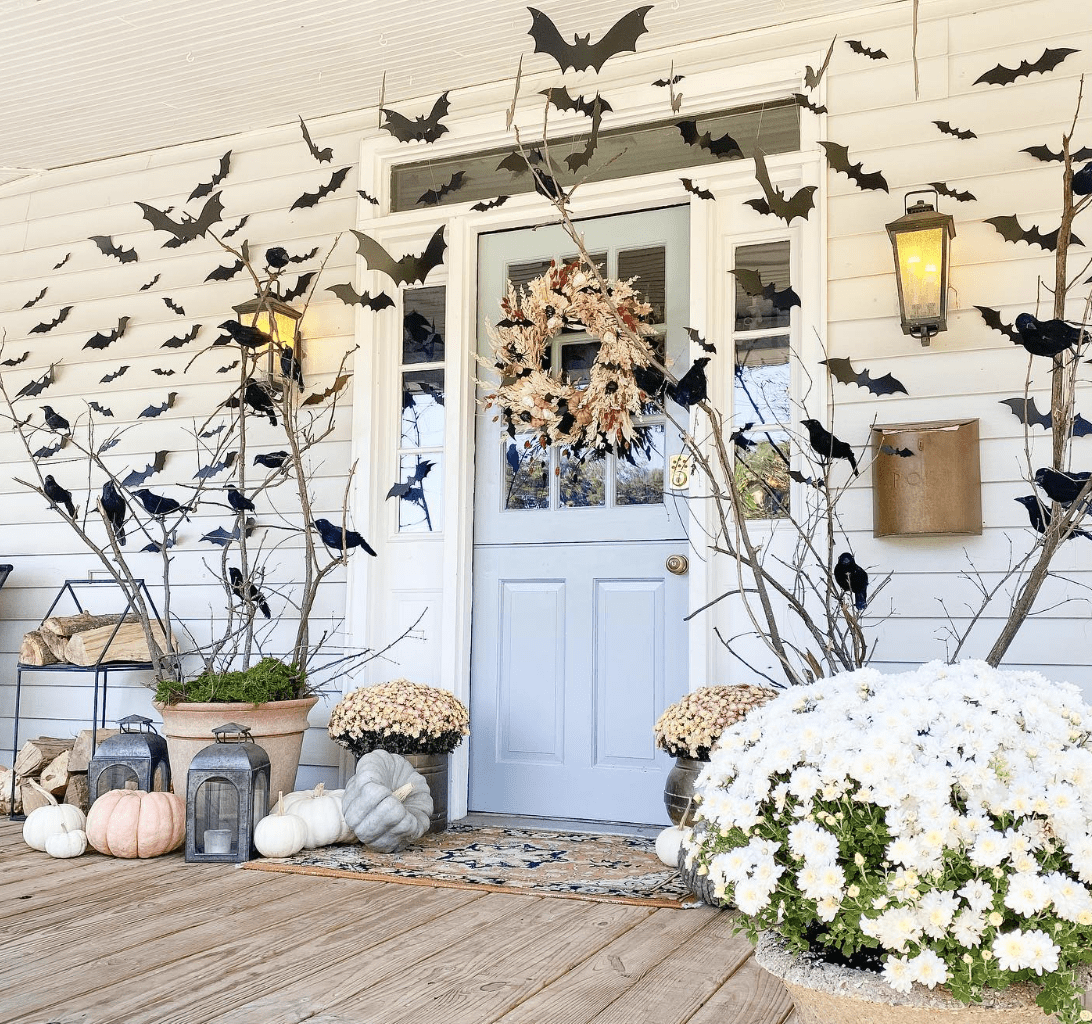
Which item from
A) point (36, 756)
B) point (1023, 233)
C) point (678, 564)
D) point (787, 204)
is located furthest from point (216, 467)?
point (1023, 233)

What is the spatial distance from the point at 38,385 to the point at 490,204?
207 centimetres

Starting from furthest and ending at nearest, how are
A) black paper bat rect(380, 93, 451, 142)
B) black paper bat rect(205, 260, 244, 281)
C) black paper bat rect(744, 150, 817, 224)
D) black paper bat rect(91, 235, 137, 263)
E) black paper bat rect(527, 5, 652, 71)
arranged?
black paper bat rect(91, 235, 137, 263)
black paper bat rect(205, 260, 244, 281)
black paper bat rect(380, 93, 451, 142)
black paper bat rect(744, 150, 817, 224)
black paper bat rect(527, 5, 652, 71)

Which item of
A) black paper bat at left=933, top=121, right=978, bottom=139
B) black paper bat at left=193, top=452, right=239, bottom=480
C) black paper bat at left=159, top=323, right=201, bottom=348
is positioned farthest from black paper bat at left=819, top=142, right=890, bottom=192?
black paper bat at left=159, top=323, right=201, bottom=348

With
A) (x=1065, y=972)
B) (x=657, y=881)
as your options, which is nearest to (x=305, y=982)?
(x=657, y=881)

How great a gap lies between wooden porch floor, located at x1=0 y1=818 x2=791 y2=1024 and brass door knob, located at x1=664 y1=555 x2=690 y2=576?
3.86ft

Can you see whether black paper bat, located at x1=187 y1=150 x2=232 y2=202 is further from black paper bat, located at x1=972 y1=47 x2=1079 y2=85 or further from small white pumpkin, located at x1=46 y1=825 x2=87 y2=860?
black paper bat, located at x1=972 y1=47 x2=1079 y2=85

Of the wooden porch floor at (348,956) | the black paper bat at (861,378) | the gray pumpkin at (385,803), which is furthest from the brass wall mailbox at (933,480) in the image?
the gray pumpkin at (385,803)

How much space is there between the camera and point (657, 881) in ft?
8.59

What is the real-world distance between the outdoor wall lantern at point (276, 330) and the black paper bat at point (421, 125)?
719mm

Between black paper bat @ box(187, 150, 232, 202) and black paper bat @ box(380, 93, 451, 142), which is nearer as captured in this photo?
black paper bat @ box(380, 93, 451, 142)

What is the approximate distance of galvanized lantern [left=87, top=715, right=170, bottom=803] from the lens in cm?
306

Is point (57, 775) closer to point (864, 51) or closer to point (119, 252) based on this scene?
point (119, 252)

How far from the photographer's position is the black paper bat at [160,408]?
4047mm

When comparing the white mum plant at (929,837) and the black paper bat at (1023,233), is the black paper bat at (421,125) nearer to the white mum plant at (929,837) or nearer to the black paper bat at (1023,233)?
the black paper bat at (1023,233)
